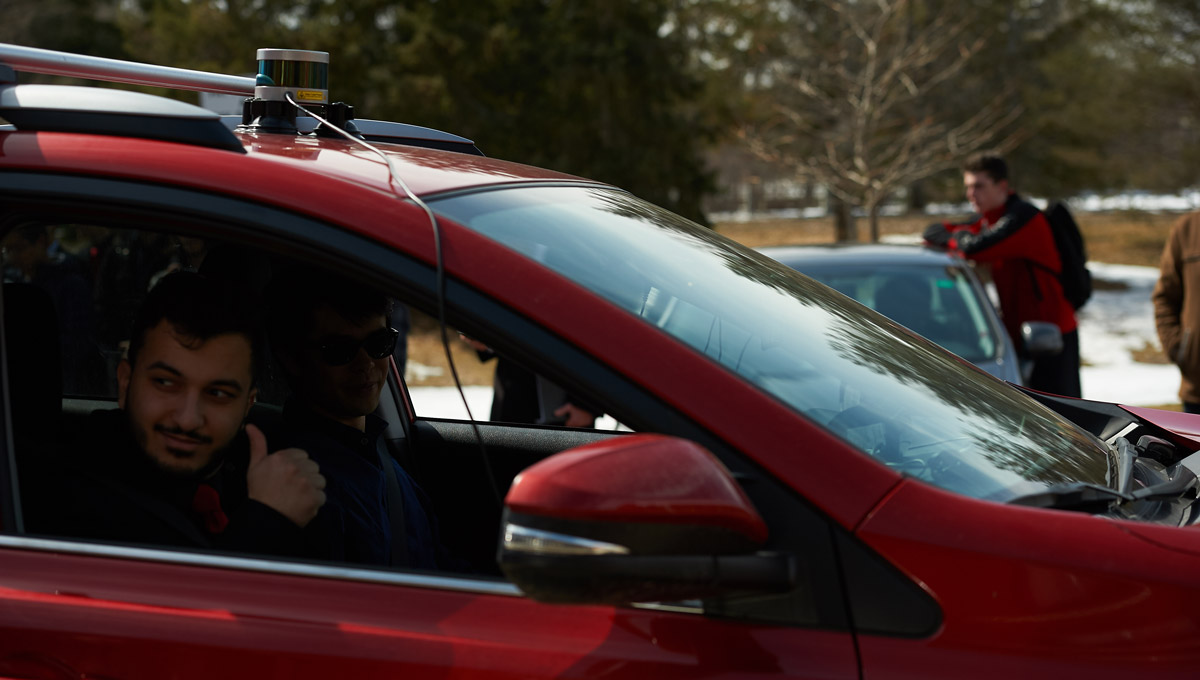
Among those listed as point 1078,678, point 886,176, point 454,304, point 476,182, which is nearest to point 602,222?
point 476,182

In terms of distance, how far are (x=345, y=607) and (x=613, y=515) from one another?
42 cm

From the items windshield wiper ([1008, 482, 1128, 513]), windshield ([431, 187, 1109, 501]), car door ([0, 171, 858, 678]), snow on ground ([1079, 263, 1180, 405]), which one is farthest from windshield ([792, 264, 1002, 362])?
car door ([0, 171, 858, 678])

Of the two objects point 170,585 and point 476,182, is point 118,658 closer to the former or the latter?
point 170,585

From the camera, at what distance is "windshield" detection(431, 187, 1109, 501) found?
172 cm

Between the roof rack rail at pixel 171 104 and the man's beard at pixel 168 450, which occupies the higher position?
the roof rack rail at pixel 171 104

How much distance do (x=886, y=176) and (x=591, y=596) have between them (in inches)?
676

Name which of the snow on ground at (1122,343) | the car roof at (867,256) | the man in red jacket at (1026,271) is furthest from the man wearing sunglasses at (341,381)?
the snow on ground at (1122,343)

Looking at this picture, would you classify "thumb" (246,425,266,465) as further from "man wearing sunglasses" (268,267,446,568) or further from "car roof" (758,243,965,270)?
"car roof" (758,243,965,270)

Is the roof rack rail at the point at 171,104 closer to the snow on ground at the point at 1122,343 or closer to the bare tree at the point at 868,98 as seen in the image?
the snow on ground at the point at 1122,343

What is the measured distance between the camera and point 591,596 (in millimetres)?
1409

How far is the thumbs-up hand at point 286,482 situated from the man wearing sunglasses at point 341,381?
31cm

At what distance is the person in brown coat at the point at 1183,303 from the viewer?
6.29m

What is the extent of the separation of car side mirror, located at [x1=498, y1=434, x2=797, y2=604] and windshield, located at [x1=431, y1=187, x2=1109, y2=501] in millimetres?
242

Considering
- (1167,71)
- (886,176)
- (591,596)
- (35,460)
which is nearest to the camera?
(591,596)
